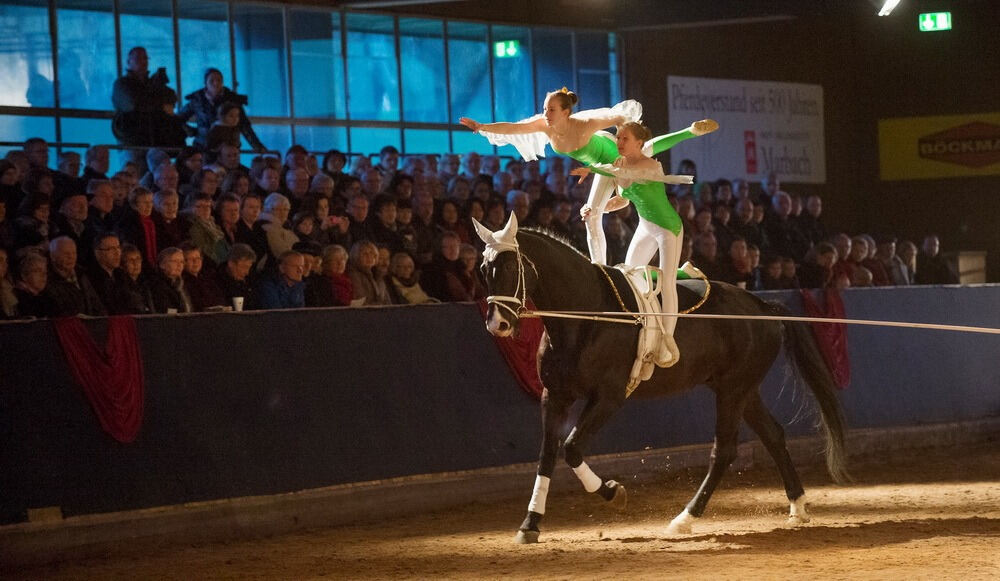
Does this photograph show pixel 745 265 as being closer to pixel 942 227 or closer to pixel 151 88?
pixel 151 88

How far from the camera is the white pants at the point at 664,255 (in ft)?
32.7

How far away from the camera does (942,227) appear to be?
25797 millimetres

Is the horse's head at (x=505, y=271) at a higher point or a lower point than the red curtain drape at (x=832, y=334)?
higher

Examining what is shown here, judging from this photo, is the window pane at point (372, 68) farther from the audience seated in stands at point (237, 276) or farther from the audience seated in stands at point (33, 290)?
the audience seated in stands at point (33, 290)

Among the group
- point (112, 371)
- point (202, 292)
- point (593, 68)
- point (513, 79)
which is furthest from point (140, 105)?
point (593, 68)

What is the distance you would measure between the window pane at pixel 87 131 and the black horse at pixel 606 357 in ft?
28.8

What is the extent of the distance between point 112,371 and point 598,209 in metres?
3.77

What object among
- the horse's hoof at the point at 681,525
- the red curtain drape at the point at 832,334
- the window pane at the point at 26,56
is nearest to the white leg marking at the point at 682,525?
the horse's hoof at the point at 681,525

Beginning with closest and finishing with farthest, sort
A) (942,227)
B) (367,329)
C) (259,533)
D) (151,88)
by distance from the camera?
(259,533) → (367,329) → (151,88) → (942,227)

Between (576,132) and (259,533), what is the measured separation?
392 cm

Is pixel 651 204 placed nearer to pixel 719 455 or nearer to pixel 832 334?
pixel 719 455

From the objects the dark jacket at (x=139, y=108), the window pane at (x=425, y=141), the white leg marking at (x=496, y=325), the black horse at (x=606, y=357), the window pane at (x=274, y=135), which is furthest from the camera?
the window pane at (x=425, y=141)

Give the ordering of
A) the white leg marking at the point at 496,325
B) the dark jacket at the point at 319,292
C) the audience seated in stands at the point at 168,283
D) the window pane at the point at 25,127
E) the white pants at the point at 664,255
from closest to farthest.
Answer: the white leg marking at the point at 496,325
the white pants at the point at 664,255
the audience seated in stands at the point at 168,283
the dark jacket at the point at 319,292
the window pane at the point at 25,127

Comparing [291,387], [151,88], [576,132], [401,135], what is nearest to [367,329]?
[291,387]
